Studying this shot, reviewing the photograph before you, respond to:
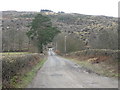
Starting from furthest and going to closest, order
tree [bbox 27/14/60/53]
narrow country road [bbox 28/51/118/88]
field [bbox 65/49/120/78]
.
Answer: tree [bbox 27/14/60/53] → field [bbox 65/49/120/78] → narrow country road [bbox 28/51/118/88]

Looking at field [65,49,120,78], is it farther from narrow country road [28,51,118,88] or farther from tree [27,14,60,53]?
tree [27,14,60,53]

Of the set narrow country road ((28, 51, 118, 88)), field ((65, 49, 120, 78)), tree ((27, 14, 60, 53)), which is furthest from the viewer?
tree ((27, 14, 60, 53))

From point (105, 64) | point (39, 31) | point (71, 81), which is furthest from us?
point (39, 31)

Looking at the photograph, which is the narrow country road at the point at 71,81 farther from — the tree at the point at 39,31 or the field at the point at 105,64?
the tree at the point at 39,31

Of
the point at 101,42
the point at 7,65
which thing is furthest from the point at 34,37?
the point at 7,65

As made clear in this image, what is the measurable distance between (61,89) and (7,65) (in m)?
2.90

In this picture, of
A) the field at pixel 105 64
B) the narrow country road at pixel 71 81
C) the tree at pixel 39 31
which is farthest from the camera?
the tree at pixel 39 31

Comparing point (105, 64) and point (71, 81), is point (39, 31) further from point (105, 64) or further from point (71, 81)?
point (71, 81)

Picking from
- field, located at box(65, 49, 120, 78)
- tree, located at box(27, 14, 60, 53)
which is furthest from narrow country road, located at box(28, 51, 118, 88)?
tree, located at box(27, 14, 60, 53)

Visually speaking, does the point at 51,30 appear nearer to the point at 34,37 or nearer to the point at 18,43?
the point at 34,37

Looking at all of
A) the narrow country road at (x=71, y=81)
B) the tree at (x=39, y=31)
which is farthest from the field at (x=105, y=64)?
the tree at (x=39, y=31)

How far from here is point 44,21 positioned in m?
74.4

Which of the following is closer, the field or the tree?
the field

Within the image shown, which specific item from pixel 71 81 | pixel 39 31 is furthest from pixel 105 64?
pixel 39 31
